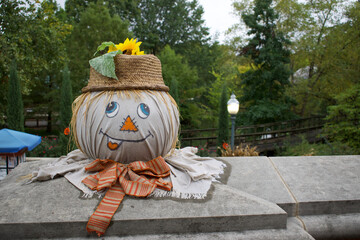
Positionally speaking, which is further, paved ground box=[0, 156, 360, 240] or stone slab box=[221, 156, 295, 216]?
stone slab box=[221, 156, 295, 216]

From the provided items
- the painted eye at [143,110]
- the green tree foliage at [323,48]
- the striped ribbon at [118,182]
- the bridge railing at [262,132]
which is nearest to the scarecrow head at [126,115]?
the painted eye at [143,110]

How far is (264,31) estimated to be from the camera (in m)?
15.0

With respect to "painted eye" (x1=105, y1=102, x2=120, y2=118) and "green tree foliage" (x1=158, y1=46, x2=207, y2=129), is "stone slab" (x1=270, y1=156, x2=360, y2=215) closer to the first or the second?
"painted eye" (x1=105, y1=102, x2=120, y2=118)

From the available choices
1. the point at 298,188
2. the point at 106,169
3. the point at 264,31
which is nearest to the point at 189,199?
the point at 106,169

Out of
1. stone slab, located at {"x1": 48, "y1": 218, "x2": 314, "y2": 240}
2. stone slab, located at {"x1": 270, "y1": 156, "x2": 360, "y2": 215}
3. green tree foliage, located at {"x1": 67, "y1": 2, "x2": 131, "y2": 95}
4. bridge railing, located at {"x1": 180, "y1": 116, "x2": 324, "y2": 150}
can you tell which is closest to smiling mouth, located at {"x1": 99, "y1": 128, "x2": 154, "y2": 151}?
stone slab, located at {"x1": 48, "y1": 218, "x2": 314, "y2": 240}

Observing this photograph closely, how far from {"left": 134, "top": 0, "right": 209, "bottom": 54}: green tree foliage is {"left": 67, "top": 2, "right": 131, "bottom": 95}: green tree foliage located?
22.4 ft

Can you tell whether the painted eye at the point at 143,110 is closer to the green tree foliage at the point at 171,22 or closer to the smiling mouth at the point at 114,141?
the smiling mouth at the point at 114,141

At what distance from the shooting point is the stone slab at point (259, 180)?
3.02 meters

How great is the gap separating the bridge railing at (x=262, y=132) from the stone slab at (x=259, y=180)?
774 cm

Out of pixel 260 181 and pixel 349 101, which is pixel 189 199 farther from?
pixel 349 101

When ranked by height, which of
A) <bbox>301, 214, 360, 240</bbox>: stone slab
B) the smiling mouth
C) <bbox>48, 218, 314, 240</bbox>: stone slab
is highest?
the smiling mouth

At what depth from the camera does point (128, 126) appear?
260 centimetres

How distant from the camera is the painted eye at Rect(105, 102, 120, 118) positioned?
8.59ft

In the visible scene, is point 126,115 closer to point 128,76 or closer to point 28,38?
point 128,76
